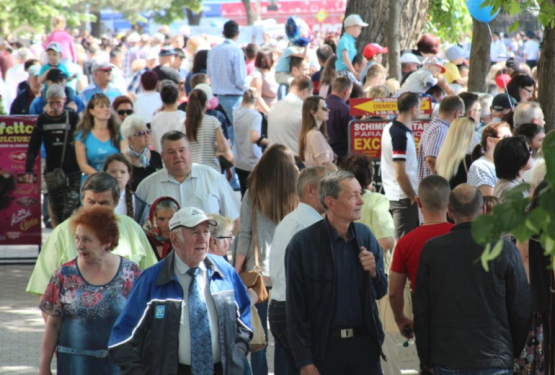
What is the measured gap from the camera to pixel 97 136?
10.5m

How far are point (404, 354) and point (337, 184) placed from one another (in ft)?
11.4

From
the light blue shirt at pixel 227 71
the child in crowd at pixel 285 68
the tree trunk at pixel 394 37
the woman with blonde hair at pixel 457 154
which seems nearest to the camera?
the woman with blonde hair at pixel 457 154

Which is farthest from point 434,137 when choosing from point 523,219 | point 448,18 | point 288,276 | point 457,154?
point 448,18

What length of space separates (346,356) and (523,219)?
3.03m

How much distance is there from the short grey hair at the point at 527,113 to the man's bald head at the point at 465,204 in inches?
168

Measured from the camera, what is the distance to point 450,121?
1021cm

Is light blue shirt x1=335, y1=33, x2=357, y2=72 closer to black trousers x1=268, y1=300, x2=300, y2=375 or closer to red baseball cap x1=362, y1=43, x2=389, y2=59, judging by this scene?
red baseball cap x1=362, y1=43, x2=389, y2=59

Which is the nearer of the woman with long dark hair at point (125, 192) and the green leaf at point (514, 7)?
the green leaf at point (514, 7)

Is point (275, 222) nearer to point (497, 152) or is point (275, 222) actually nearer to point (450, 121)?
point (497, 152)

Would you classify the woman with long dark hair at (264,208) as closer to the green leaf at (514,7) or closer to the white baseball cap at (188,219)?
the white baseball cap at (188,219)

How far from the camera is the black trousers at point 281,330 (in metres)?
5.91

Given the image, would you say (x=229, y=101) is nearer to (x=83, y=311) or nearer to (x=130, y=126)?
(x=130, y=126)

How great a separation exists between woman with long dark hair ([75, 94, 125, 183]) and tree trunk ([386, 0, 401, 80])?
5.71 m

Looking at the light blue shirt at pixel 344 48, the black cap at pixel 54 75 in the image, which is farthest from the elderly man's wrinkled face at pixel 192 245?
the light blue shirt at pixel 344 48
